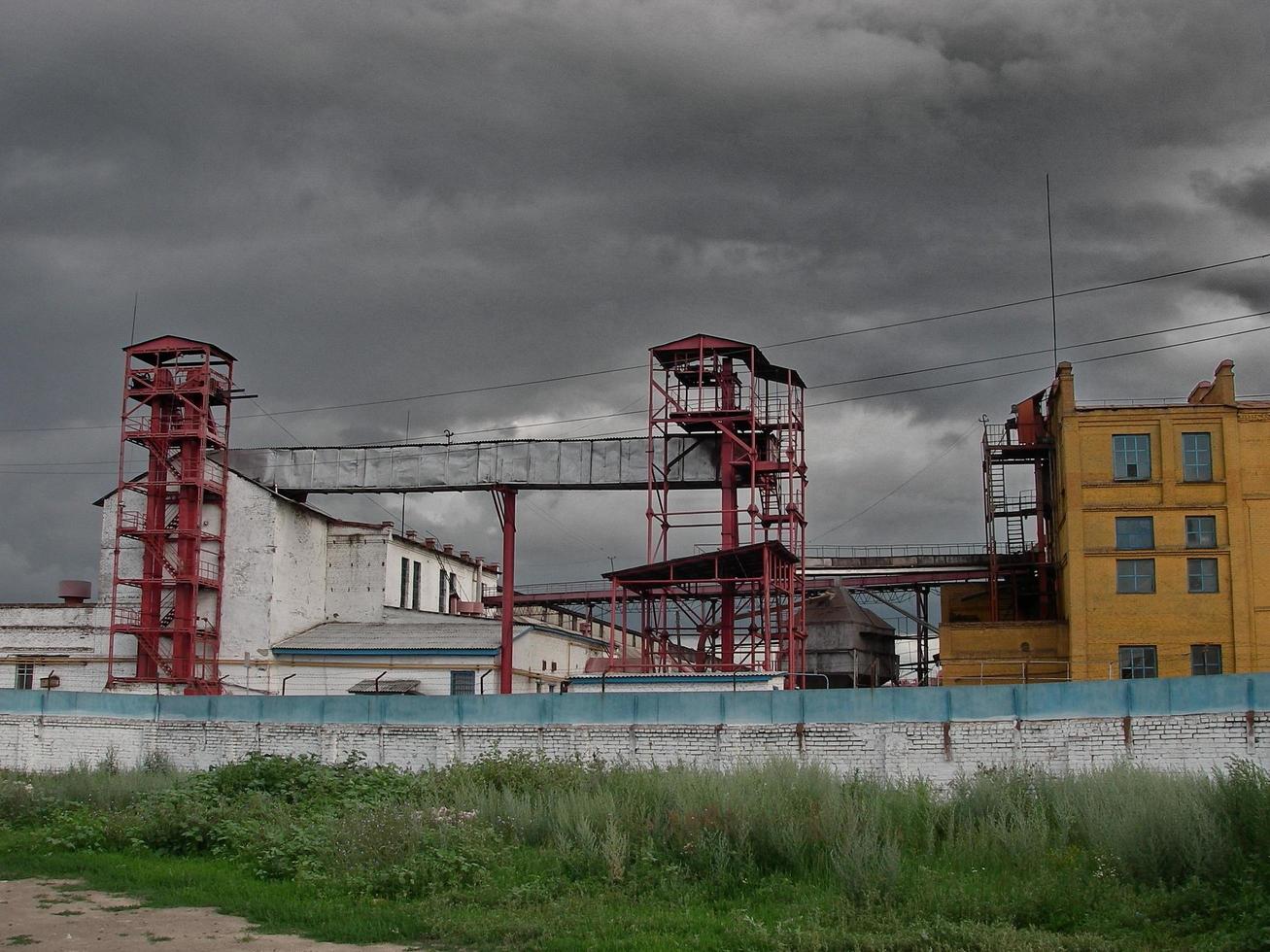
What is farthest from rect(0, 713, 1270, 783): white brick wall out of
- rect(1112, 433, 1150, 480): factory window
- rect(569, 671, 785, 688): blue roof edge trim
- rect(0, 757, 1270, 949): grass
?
rect(1112, 433, 1150, 480): factory window

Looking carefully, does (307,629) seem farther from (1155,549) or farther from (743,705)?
(1155,549)

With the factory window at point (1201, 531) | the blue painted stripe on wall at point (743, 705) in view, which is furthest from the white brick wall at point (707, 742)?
the factory window at point (1201, 531)

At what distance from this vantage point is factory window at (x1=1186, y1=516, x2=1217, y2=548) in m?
38.2

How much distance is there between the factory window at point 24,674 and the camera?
143 ft

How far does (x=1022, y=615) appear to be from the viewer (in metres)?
45.0

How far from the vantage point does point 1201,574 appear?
1501 inches

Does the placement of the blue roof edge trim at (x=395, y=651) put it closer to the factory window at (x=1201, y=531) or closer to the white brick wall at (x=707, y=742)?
the white brick wall at (x=707, y=742)

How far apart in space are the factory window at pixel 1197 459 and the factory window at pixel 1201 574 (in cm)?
246

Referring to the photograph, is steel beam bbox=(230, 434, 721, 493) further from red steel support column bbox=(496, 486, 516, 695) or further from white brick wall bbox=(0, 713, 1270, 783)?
white brick wall bbox=(0, 713, 1270, 783)

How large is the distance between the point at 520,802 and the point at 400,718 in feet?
27.9

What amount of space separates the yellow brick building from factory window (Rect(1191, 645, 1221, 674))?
3 centimetres

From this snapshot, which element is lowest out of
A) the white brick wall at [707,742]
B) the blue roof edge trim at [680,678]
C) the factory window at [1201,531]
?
the white brick wall at [707,742]

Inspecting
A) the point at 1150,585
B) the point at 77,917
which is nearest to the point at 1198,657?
the point at 1150,585

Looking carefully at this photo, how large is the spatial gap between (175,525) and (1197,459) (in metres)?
32.7
